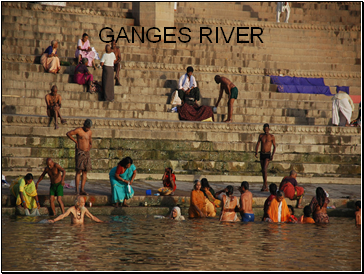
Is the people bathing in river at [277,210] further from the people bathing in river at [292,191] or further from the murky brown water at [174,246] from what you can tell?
the people bathing in river at [292,191]

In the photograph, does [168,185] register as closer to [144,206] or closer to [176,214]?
[144,206]

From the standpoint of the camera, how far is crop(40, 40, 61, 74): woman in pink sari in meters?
15.2

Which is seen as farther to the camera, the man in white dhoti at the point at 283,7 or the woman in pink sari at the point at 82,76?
the man in white dhoti at the point at 283,7

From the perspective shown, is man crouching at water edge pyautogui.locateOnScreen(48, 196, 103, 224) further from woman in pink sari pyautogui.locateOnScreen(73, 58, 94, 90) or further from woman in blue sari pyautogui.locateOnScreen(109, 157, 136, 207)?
woman in pink sari pyautogui.locateOnScreen(73, 58, 94, 90)

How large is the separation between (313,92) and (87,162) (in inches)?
356

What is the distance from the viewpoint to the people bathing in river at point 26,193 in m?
9.23

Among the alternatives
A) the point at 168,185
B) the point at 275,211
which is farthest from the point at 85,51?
the point at 275,211

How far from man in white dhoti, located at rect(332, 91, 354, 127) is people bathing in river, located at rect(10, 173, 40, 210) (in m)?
8.60

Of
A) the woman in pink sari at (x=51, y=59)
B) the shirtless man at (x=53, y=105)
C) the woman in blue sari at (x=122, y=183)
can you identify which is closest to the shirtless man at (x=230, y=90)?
the shirtless man at (x=53, y=105)

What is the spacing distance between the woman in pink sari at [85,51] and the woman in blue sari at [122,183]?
6368 millimetres

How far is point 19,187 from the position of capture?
9211 millimetres

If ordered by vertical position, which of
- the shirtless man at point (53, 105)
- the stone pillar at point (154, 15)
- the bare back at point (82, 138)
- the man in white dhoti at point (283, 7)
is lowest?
the bare back at point (82, 138)

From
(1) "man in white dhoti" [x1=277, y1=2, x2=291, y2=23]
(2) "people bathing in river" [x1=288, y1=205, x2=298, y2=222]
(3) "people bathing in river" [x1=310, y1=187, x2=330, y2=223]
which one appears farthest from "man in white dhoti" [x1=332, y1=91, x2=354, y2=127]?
(1) "man in white dhoti" [x1=277, y1=2, x2=291, y2=23]

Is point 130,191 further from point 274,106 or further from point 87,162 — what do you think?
point 274,106
